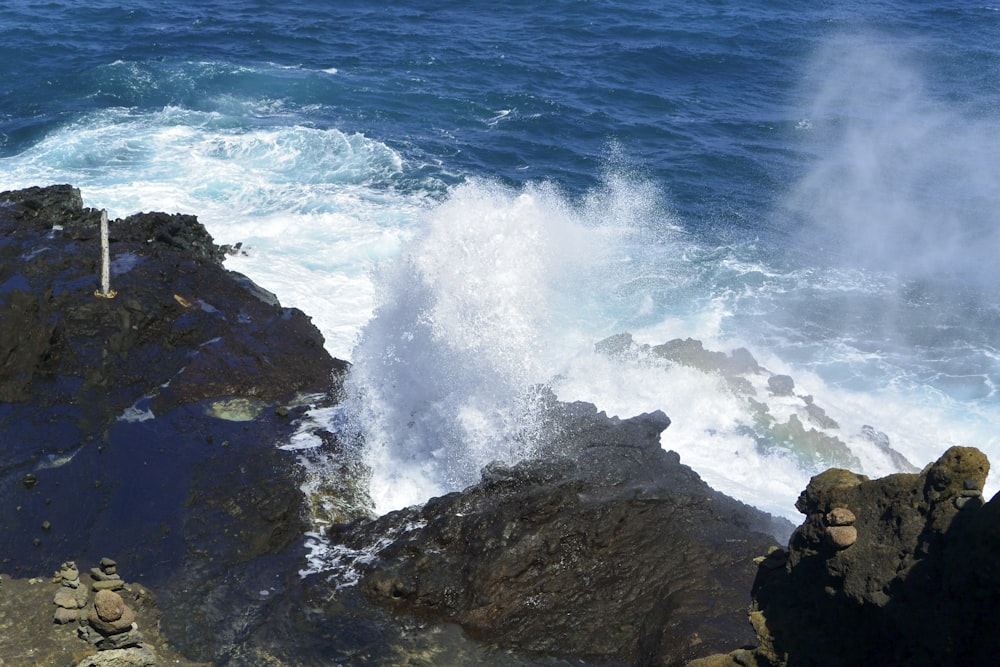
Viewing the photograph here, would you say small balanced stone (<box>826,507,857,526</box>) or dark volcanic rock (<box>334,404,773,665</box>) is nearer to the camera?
small balanced stone (<box>826,507,857,526</box>)

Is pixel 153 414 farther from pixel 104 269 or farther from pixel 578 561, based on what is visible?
pixel 578 561

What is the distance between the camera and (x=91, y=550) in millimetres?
13047

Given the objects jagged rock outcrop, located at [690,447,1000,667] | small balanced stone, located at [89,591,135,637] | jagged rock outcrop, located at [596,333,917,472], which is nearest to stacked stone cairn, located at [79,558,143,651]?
small balanced stone, located at [89,591,135,637]

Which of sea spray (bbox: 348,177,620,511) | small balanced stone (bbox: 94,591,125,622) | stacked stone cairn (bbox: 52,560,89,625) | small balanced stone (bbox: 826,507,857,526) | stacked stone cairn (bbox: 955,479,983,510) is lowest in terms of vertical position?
stacked stone cairn (bbox: 52,560,89,625)

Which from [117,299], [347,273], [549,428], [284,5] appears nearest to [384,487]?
[549,428]

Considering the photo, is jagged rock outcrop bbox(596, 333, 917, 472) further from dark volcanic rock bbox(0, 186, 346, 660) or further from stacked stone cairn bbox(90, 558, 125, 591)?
stacked stone cairn bbox(90, 558, 125, 591)

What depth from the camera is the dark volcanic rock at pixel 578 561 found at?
469 inches

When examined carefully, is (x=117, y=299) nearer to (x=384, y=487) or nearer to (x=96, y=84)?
(x=384, y=487)

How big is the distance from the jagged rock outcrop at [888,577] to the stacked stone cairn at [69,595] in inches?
319

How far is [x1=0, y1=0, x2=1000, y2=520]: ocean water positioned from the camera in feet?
61.7

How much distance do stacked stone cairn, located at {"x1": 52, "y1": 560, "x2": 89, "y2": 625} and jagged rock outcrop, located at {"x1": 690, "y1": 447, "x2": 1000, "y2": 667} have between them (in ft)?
26.5

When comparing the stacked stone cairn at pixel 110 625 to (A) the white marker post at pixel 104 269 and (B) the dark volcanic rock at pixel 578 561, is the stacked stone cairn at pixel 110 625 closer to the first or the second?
(B) the dark volcanic rock at pixel 578 561

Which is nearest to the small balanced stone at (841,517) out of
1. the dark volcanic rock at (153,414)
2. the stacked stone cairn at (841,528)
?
the stacked stone cairn at (841,528)

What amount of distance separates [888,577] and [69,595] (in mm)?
9988
